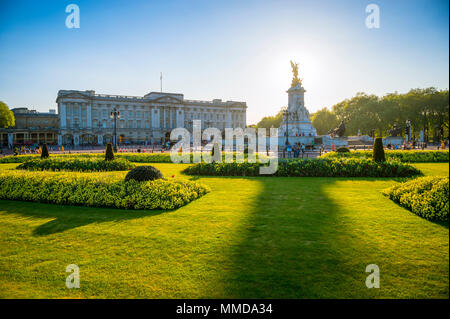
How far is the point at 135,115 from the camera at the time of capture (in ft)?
314

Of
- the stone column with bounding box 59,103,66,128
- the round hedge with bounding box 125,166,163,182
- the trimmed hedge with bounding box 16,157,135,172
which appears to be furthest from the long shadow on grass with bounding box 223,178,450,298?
the stone column with bounding box 59,103,66,128

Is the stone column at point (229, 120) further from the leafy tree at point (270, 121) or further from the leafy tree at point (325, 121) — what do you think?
the leafy tree at point (325, 121)

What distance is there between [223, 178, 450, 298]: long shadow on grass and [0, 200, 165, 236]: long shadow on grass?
360 centimetres

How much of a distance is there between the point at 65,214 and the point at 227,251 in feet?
18.2

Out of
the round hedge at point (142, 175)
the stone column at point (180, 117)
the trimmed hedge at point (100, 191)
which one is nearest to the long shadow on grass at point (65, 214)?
the trimmed hedge at point (100, 191)

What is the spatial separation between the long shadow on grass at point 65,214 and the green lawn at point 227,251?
0.10 feet

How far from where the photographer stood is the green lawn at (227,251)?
429 cm

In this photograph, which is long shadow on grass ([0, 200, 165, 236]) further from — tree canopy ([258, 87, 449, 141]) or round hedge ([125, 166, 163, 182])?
tree canopy ([258, 87, 449, 141])

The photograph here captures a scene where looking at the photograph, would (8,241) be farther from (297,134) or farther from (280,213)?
(297,134)

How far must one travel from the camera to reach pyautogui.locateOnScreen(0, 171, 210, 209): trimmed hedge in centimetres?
923

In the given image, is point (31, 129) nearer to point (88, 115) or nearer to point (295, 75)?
point (88, 115)

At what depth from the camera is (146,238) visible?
639cm
